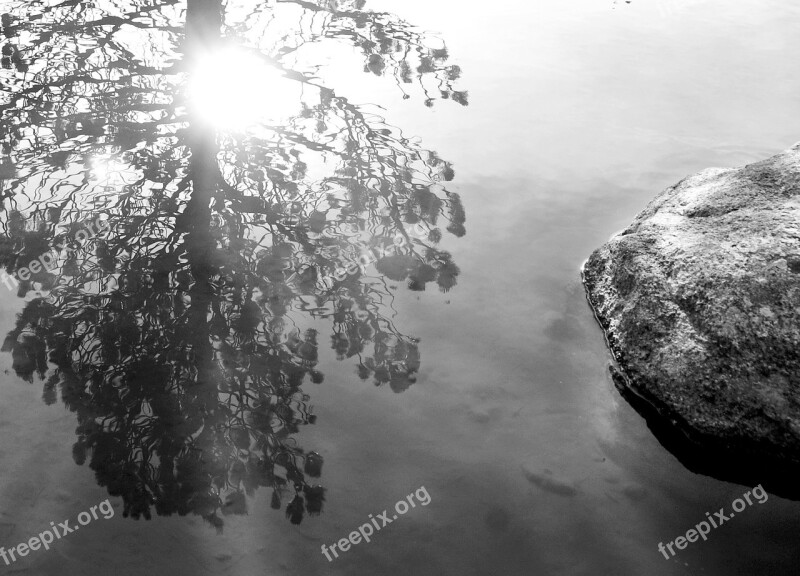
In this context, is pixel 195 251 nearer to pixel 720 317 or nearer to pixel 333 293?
pixel 333 293

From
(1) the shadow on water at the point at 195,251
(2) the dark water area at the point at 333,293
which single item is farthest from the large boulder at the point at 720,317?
(1) the shadow on water at the point at 195,251

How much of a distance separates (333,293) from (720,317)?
6.98ft

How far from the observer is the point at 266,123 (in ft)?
19.1

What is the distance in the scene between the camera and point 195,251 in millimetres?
4406

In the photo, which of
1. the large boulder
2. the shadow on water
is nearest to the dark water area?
the shadow on water

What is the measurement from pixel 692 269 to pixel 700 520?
126 centimetres

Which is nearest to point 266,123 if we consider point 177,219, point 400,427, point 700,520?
point 177,219

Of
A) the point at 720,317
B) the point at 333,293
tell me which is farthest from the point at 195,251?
the point at 720,317

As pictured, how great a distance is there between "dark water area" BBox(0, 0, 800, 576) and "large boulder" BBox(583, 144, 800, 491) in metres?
0.19

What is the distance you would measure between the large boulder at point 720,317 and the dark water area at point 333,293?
0.62 feet

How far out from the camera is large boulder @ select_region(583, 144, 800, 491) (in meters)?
3.08

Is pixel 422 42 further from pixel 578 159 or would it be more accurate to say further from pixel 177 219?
pixel 177 219

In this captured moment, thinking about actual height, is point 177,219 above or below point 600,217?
above

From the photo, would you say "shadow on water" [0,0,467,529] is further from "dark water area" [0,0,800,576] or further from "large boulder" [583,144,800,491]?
"large boulder" [583,144,800,491]
